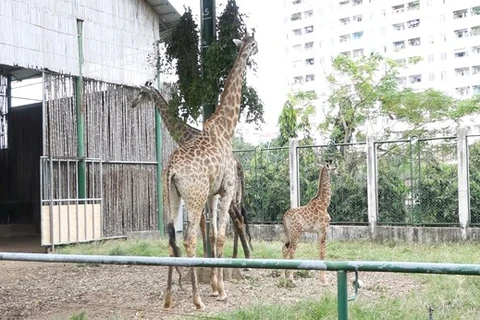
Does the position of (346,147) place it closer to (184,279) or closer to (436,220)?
(436,220)

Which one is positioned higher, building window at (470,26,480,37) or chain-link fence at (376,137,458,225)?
building window at (470,26,480,37)

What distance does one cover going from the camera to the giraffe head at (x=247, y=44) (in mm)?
8055

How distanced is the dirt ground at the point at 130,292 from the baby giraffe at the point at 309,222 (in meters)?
0.46

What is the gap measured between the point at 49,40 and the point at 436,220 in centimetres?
956

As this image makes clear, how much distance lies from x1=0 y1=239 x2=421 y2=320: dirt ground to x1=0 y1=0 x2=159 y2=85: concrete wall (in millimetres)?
5631

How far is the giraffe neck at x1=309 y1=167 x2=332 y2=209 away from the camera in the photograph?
8473 millimetres

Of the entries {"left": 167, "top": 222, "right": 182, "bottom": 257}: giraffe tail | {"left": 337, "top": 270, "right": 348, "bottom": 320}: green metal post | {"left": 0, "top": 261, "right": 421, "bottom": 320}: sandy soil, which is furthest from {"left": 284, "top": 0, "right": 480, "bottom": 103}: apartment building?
{"left": 337, "top": 270, "right": 348, "bottom": 320}: green metal post

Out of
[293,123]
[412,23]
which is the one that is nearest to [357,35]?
[412,23]

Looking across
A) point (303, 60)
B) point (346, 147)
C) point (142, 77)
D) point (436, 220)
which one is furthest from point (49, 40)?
point (303, 60)

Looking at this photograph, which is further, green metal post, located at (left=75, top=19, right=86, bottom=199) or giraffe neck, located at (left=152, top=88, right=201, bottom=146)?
green metal post, located at (left=75, top=19, right=86, bottom=199)

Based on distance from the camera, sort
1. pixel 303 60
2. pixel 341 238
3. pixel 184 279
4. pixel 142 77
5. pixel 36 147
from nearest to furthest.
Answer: pixel 184 279, pixel 341 238, pixel 142 77, pixel 36 147, pixel 303 60

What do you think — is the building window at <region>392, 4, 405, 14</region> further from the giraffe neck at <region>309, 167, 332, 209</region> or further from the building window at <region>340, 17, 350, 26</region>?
the giraffe neck at <region>309, 167, 332, 209</region>

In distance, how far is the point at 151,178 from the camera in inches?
640

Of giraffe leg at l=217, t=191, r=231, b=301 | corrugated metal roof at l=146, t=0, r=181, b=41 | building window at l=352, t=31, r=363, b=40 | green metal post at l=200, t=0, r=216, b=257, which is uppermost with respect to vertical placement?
building window at l=352, t=31, r=363, b=40
